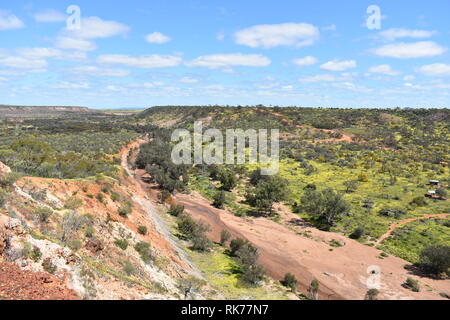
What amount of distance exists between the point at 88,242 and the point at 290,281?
14067 millimetres

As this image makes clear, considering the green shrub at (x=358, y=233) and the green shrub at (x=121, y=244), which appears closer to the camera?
the green shrub at (x=121, y=244)

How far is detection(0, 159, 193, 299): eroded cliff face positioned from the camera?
11177 mm

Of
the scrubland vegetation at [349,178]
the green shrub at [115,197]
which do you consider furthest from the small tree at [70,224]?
the scrubland vegetation at [349,178]

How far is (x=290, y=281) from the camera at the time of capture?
2131 centimetres

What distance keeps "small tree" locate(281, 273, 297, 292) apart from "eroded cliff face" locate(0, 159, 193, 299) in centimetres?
701

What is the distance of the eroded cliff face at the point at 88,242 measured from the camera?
11177mm

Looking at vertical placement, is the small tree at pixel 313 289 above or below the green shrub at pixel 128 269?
below

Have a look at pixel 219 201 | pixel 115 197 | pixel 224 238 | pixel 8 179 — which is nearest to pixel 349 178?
pixel 219 201

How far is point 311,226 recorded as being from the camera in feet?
109

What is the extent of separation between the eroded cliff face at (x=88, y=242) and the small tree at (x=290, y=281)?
7.01 meters

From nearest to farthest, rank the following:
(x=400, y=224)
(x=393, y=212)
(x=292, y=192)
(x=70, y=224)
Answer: (x=70, y=224), (x=400, y=224), (x=393, y=212), (x=292, y=192)

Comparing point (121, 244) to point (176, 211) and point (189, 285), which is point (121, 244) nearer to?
point (189, 285)

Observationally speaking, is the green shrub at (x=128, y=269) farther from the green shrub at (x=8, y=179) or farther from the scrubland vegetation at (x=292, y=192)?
the green shrub at (x=8, y=179)
